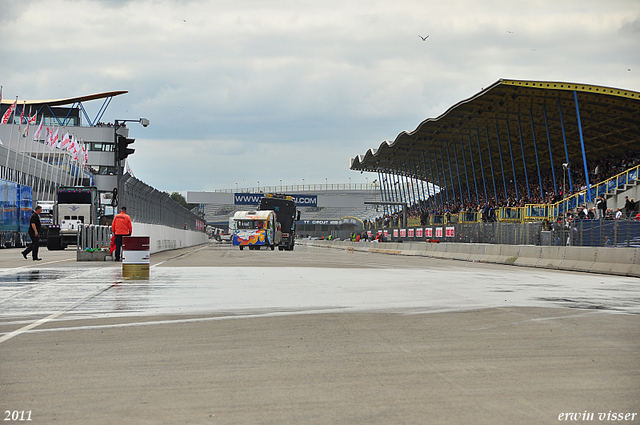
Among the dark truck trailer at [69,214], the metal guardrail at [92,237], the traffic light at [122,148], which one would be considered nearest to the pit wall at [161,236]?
the metal guardrail at [92,237]

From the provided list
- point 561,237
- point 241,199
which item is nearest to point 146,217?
A: point 561,237

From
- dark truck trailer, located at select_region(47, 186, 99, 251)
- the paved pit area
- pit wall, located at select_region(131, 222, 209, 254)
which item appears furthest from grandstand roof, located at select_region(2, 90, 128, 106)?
the paved pit area

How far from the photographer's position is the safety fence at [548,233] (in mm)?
24047

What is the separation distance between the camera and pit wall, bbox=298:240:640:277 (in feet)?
71.4

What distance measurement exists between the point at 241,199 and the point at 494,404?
121545 millimetres

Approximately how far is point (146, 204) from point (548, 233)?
17177 millimetres

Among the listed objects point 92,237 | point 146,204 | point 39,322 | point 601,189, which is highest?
point 601,189

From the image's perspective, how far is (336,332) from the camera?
8.35 meters

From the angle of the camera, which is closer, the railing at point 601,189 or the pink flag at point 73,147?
the railing at point 601,189

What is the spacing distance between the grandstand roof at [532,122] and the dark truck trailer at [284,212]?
45.8ft

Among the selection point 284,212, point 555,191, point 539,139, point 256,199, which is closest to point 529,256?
point 555,191

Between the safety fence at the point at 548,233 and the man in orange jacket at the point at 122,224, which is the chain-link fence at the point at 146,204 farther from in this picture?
the safety fence at the point at 548,233

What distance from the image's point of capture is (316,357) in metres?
6.77

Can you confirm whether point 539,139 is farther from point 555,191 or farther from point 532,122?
point 555,191
